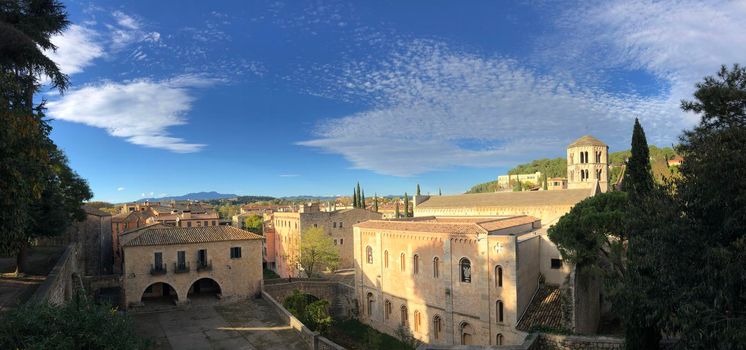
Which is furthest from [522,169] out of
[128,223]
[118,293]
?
[118,293]

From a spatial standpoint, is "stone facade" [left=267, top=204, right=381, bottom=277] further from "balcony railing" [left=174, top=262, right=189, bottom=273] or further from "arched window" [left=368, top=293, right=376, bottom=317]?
"balcony railing" [left=174, top=262, right=189, bottom=273]

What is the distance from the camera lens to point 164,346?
711 inches

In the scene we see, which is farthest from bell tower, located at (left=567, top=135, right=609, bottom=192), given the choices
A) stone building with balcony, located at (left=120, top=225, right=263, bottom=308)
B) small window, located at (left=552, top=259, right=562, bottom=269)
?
stone building with balcony, located at (left=120, top=225, right=263, bottom=308)

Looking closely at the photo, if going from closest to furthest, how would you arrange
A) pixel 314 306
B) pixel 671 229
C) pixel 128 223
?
pixel 671 229
pixel 314 306
pixel 128 223

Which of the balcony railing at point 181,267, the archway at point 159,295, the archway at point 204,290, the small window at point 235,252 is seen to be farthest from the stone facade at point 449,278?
the archway at point 159,295

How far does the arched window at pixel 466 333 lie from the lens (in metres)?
23.6

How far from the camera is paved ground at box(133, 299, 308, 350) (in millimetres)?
18250

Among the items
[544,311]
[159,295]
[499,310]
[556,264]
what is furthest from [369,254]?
[159,295]

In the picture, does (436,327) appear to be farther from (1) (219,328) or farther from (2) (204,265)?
(2) (204,265)

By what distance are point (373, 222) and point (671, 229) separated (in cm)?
2431

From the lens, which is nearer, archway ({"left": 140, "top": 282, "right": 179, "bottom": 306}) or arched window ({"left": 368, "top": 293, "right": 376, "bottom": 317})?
archway ({"left": 140, "top": 282, "right": 179, "bottom": 306})

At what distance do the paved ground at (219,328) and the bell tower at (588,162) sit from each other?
41.0m

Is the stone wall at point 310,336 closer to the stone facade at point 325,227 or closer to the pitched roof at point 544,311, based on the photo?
the pitched roof at point 544,311

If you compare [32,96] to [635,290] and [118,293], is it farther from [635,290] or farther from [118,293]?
[635,290]
